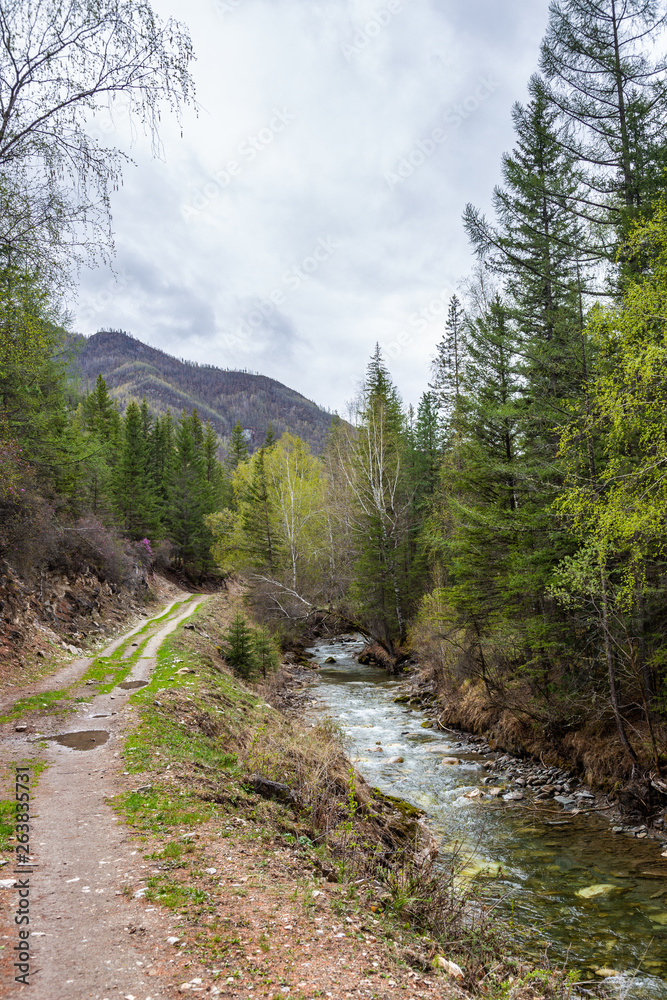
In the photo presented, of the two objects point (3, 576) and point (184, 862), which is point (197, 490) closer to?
point (3, 576)

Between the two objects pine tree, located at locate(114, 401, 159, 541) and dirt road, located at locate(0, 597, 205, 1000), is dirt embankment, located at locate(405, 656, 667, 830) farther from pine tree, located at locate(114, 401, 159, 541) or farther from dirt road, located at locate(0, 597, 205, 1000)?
pine tree, located at locate(114, 401, 159, 541)

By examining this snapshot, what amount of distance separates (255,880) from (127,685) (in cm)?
916

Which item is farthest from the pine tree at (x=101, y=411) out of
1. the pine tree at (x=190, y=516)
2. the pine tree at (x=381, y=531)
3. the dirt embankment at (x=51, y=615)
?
the pine tree at (x=381, y=531)

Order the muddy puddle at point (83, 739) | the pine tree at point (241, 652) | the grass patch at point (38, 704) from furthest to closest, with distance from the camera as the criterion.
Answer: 1. the pine tree at point (241, 652)
2. the grass patch at point (38, 704)
3. the muddy puddle at point (83, 739)

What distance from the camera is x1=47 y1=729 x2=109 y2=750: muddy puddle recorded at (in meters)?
8.62

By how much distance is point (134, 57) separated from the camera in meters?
6.41

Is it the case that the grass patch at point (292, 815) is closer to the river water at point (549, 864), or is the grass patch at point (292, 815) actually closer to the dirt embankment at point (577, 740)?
the river water at point (549, 864)

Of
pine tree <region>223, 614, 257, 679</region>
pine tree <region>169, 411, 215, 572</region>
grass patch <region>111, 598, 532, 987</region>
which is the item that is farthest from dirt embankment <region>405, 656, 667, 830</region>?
pine tree <region>169, 411, 215, 572</region>

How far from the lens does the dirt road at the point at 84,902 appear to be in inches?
132

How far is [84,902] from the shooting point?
4.27 m

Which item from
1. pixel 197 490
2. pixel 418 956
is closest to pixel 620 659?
pixel 418 956

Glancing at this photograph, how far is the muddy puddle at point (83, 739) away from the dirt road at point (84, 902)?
0.52 meters

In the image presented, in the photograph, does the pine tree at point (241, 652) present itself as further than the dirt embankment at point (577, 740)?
Yes

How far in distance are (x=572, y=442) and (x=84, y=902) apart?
1092cm
